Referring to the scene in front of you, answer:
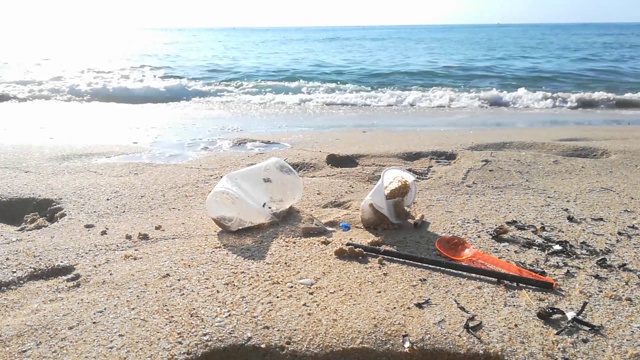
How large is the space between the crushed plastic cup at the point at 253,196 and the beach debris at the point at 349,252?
0.56 m

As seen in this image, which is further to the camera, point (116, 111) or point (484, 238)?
point (116, 111)

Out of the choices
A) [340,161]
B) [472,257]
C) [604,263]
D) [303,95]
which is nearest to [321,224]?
[472,257]

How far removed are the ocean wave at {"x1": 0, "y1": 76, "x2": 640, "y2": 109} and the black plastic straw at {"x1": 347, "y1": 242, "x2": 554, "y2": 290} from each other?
6.10m

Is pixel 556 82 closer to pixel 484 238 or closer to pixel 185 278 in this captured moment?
pixel 484 238

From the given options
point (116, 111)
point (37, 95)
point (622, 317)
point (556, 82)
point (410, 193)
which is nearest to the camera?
point (622, 317)

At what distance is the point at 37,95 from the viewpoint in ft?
29.4

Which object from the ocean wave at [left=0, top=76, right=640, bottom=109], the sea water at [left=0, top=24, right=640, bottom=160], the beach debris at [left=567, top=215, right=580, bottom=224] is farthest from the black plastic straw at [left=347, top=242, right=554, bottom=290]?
the ocean wave at [left=0, top=76, right=640, bottom=109]

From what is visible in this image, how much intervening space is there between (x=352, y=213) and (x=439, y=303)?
1072 millimetres

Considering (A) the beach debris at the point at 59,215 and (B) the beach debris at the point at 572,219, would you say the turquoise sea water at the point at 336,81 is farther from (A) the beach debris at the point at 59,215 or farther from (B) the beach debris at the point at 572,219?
(A) the beach debris at the point at 59,215

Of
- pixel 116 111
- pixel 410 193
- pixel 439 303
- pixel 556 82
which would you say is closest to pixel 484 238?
pixel 410 193

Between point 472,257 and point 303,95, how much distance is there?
23.7ft

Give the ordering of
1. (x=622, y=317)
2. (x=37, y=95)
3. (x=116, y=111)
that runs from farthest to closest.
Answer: (x=37, y=95)
(x=116, y=111)
(x=622, y=317)

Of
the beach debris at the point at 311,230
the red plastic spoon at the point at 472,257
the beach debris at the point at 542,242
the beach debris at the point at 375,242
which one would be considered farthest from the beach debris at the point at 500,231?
the beach debris at the point at 311,230

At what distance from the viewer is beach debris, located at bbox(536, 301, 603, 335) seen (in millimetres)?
1934
